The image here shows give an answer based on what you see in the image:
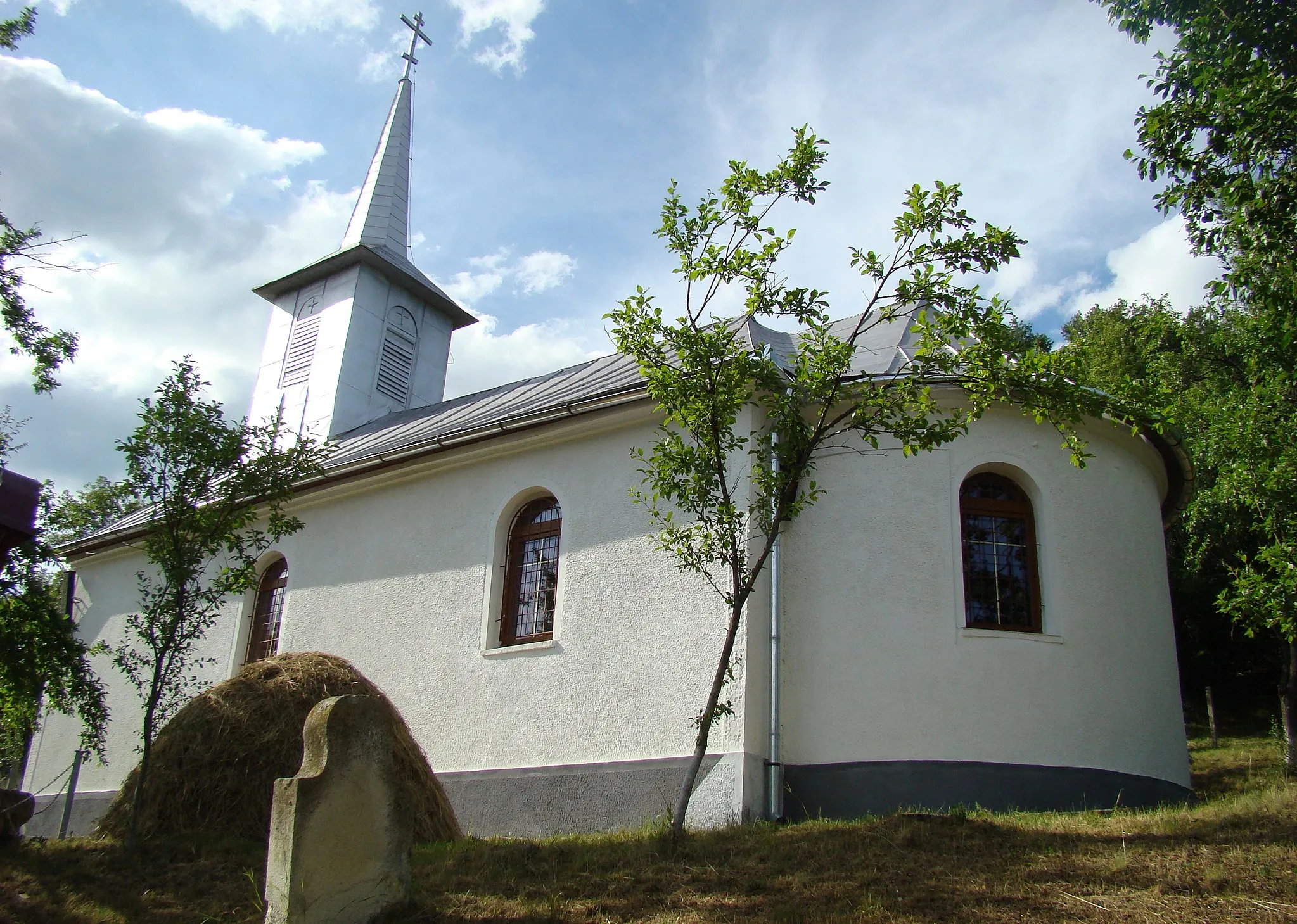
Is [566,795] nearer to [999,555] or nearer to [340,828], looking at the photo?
[340,828]

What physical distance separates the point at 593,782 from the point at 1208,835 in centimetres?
545

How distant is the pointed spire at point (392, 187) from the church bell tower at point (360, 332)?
29mm

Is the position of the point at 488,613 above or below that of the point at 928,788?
above

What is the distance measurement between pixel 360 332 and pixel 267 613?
22.7 ft

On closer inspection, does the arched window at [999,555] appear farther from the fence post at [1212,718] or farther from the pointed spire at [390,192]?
the pointed spire at [390,192]

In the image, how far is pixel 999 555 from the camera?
36.3ft

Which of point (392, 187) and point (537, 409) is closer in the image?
point (537, 409)

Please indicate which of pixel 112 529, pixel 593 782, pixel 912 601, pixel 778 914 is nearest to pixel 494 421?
pixel 593 782

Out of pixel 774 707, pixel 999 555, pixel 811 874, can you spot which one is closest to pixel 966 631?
pixel 999 555

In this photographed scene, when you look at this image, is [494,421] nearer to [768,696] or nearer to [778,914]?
[768,696]

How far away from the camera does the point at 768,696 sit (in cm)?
1020

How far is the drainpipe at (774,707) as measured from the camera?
9.69 meters

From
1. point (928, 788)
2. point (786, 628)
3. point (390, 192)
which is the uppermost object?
point (390, 192)

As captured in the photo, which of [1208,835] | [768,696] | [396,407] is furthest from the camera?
[396,407]
